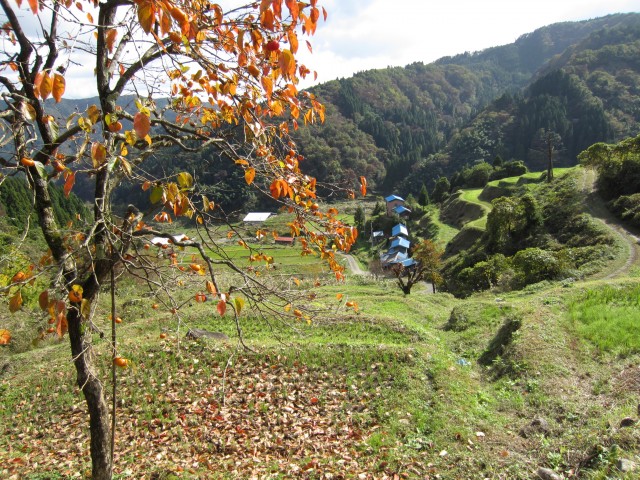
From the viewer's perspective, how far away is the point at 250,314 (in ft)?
49.3

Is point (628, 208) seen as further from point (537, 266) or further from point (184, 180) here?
point (184, 180)

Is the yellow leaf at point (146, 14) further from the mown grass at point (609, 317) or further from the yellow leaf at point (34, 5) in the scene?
the mown grass at point (609, 317)

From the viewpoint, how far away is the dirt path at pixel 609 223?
16.7 meters

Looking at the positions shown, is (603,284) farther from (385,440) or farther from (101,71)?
(101,71)

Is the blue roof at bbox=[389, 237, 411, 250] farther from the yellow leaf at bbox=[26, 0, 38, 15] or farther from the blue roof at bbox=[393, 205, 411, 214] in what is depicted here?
the yellow leaf at bbox=[26, 0, 38, 15]

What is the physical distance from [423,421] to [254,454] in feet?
9.68

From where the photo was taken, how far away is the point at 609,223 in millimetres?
24781

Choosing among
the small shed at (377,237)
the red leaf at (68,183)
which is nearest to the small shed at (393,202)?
the small shed at (377,237)

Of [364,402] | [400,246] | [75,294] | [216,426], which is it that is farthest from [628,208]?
[75,294]

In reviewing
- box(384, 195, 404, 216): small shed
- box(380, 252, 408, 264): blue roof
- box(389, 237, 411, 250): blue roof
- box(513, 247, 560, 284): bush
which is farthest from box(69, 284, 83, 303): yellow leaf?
box(384, 195, 404, 216): small shed

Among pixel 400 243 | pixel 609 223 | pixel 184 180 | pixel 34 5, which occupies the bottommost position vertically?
pixel 400 243

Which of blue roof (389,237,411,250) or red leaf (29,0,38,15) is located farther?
blue roof (389,237,411,250)

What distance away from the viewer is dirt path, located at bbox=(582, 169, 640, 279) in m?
16.7

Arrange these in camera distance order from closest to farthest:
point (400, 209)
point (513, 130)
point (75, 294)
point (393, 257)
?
point (75, 294) → point (393, 257) → point (400, 209) → point (513, 130)
